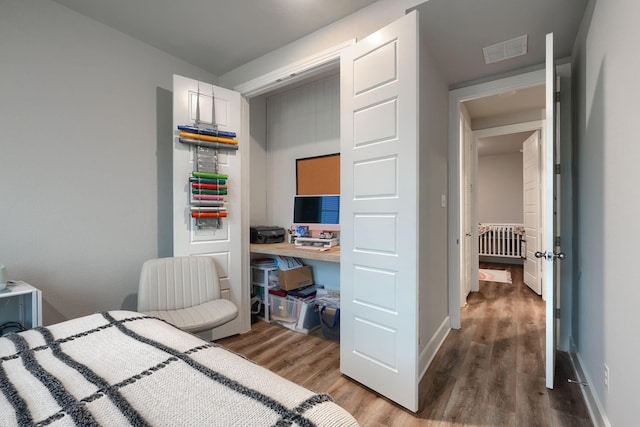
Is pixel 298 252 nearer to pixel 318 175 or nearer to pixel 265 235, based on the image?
pixel 265 235

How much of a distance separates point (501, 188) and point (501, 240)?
124cm

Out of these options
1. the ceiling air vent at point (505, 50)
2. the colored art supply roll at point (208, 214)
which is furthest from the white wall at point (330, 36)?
the colored art supply roll at point (208, 214)

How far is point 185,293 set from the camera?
2232mm

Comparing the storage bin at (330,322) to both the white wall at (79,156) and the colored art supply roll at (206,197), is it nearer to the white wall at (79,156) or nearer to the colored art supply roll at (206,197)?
the colored art supply roll at (206,197)

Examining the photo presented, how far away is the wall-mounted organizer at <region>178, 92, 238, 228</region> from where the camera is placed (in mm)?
2414

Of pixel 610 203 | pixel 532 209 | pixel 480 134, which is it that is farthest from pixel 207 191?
pixel 532 209

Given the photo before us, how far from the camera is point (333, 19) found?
213cm

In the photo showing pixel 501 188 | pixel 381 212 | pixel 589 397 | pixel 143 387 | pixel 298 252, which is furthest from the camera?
pixel 501 188

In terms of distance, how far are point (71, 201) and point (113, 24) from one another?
1.42 meters

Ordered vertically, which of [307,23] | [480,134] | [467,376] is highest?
[307,23]

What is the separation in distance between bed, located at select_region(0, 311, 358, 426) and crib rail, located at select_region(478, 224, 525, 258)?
611 cm

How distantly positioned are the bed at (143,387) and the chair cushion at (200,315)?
32.6 inches

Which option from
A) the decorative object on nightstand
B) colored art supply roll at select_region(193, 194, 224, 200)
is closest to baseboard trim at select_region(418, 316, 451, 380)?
colored art supply roll at select_region(193, 194, 224, 200)

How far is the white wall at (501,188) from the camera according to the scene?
6383 millimetres
